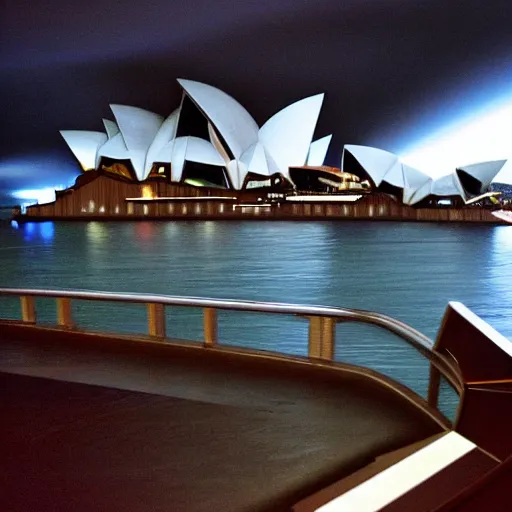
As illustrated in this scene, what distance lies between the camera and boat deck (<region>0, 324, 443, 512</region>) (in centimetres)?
107

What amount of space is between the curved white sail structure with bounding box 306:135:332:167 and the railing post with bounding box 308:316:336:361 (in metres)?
35.7

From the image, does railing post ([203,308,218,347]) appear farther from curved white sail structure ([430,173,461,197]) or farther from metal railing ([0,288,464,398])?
curved white sail structure ([430,173,461,197])

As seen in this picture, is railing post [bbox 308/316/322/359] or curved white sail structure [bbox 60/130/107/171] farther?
curved white sail structure [bbox 60/130/107/171]

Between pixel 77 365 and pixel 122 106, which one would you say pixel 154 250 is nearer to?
pixel 77 365

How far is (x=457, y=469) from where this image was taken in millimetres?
902

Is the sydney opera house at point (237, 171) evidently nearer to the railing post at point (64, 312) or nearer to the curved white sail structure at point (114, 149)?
the curved white sail structure at point (114, 149)

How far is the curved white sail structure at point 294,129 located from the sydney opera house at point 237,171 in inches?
2.4

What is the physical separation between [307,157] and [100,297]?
34.9 metres

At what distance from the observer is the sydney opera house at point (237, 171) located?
3180 centimetres

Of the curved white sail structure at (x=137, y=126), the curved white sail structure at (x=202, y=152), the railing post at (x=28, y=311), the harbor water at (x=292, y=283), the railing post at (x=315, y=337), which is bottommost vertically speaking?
the harbor water at (x=292, y=283)

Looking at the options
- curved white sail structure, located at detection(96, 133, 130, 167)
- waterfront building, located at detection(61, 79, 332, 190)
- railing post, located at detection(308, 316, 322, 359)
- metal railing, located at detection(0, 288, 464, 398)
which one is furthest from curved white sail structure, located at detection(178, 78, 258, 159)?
railing post, located at detection(308, 316, 322, 359)

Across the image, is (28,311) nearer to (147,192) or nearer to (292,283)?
(292,283)

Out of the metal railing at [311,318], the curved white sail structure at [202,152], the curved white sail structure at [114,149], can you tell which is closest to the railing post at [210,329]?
the metal railing at [311,318]

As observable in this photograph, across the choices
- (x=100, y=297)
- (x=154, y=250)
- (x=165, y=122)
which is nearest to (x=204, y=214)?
(x=165, y=122)
